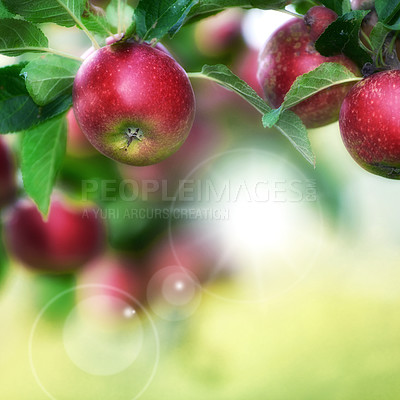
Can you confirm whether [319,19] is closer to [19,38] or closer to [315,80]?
[315,80]

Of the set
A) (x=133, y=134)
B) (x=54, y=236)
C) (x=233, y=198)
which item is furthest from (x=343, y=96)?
(x=54, y=236)

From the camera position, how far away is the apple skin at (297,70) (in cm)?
82

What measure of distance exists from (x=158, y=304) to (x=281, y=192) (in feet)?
1.43

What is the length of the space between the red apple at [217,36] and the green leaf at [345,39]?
1.79 ft

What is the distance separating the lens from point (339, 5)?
785 mm

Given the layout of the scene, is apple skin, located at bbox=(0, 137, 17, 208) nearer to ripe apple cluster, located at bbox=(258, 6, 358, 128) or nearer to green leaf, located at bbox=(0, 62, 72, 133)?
green leaf, located at bbox=(0, 62, 72, 133)

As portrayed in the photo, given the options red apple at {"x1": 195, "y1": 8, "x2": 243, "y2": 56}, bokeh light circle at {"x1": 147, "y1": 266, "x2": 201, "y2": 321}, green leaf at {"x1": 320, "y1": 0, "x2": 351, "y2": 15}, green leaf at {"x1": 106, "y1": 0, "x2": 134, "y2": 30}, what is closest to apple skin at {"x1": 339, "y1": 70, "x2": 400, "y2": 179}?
green leaf at {"x1": 320, "y1": 0, "x2": 351, "y2": 15}

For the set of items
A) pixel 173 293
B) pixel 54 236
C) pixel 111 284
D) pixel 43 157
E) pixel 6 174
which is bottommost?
pixel 173 293

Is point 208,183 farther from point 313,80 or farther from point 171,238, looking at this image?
point 313,80

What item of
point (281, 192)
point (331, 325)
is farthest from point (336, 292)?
point (281, 192)

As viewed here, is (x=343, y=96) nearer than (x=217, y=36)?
Yes

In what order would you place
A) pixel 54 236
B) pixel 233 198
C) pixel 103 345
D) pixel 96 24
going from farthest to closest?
pixel 103 345
pixel 233 198
pixel 54 236
pixel 96 24

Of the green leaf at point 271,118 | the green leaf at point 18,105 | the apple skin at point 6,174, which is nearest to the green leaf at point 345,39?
the green leaf at point 271,118

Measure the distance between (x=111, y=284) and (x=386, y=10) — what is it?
95cm
